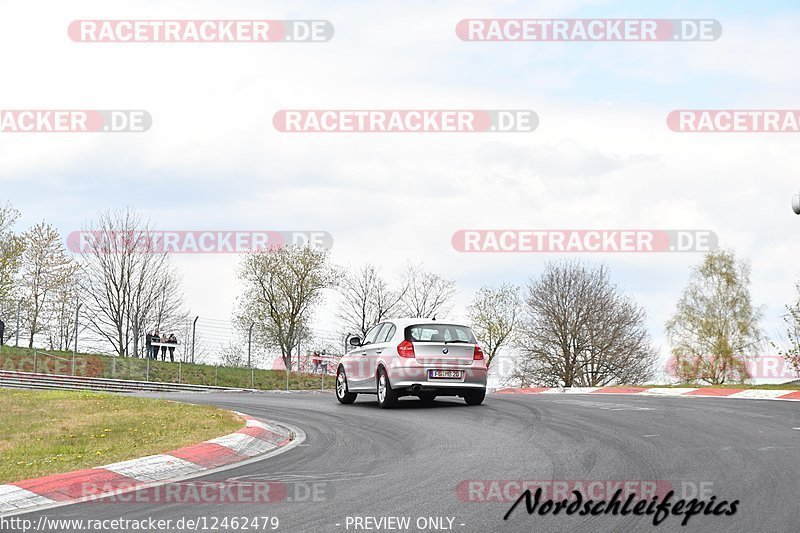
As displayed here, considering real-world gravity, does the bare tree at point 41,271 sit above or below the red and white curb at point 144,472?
above

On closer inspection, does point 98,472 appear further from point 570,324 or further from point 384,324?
point 570,324

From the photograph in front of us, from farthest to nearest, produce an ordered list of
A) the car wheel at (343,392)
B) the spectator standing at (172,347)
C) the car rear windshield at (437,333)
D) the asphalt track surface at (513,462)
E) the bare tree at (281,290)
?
the bare tree at (281,290) → the spectator standing at (172,347) → the car wheel at (343,392) → the car rear windshield at (437,333) → the asphalt track surface at (513,462)

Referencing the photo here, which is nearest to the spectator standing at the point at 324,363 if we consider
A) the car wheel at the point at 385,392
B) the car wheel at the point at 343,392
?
the car wheel at the point at 343,392

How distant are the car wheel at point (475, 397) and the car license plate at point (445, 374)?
0.67m

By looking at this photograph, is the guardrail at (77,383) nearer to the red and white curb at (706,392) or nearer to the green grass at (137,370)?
the green grass at (137,370)

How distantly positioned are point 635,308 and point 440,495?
165 feet

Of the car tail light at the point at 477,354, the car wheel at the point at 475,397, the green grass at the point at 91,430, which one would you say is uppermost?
the car tail light at the point at 477,354

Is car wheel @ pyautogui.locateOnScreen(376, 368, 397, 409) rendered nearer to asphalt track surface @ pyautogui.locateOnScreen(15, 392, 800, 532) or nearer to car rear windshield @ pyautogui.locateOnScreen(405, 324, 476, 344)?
asphalt track surface @ pyautogui.locateOnScreen(15, 392, 800, 532)

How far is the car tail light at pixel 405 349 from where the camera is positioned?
15750mm

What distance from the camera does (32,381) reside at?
3450 centimetres

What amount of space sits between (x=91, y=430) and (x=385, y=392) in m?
5.73

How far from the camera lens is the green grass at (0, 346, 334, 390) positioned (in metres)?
40.9

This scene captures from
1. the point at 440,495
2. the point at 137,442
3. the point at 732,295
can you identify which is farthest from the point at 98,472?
the point at 732,295

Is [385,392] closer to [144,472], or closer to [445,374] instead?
[445,374]
